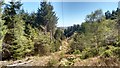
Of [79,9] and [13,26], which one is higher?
[79,9]

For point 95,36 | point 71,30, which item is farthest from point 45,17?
point 95,36

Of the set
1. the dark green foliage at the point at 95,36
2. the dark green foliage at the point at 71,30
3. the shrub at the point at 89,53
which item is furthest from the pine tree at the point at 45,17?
the shrub at the point at 89,53

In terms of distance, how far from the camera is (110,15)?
203 inches

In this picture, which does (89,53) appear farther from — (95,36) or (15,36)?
(15,36)

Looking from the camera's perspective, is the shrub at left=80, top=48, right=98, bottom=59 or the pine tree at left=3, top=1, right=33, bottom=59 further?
the pine tree at left=3, top=1, right=33, bottom=59

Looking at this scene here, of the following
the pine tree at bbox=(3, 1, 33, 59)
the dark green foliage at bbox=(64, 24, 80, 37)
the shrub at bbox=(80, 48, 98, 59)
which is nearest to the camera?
the shrub at bbox=(80, 48, 98, 59)

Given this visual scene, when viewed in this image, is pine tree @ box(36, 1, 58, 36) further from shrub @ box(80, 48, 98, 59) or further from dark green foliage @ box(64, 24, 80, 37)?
shrub @ box(80, 48, 98, 59)

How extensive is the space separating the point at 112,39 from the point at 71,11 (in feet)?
4.46

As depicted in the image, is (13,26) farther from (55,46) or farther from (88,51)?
(88,51)

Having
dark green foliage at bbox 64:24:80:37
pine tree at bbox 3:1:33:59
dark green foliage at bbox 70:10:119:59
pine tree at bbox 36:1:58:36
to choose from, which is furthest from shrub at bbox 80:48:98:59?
pine tree at bbox 3:1:33:59

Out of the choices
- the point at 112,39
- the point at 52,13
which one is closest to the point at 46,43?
the point at 52,13

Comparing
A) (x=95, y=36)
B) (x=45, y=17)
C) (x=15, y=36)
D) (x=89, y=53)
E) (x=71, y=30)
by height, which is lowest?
(x=89, y=53)

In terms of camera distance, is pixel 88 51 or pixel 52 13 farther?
pixel 52 13

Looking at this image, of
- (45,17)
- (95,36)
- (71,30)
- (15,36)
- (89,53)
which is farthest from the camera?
(45,17)
